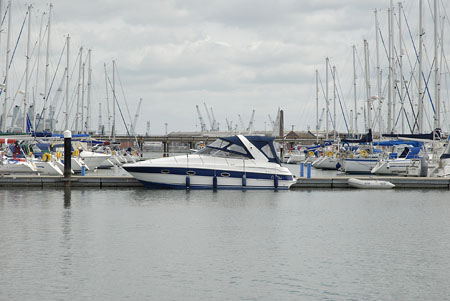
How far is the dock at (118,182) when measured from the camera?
43.8 metres

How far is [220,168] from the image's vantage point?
136 feet

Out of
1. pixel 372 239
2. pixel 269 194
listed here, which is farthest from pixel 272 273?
pixel 269 194

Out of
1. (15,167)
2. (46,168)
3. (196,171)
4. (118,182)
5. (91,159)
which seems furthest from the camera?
(91,159)

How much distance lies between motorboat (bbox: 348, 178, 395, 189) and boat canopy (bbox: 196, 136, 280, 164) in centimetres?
727

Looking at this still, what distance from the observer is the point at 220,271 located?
20.5m

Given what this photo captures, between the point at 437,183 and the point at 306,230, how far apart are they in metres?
21.8

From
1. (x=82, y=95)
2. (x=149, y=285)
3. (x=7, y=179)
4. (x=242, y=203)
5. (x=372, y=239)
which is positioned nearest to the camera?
(x=149, y=285)

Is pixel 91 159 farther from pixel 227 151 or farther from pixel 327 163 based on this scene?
pixel 327 163

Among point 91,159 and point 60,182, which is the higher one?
point 91,159

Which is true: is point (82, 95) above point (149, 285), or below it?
above

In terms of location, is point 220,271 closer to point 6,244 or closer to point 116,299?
point 116,299

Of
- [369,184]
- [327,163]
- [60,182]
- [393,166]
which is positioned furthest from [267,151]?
[327,163]

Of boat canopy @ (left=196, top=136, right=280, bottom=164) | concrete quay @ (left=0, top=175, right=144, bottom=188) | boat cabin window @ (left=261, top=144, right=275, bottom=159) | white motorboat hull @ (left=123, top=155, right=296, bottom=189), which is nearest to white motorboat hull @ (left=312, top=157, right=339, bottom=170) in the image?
boat cabin window @ (left=261, top=144, right=275, bottom=159)

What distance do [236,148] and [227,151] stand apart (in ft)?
2.08
